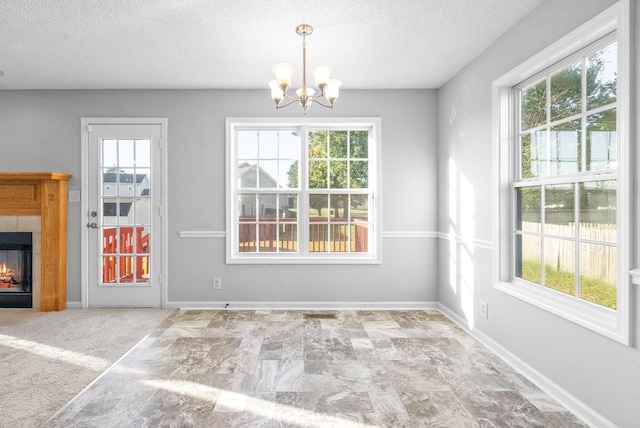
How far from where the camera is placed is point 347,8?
8.51 ft

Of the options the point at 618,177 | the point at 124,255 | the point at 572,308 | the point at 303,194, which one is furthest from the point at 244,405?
the point at 124,255

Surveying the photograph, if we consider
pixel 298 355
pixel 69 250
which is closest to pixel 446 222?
pixel 298 355

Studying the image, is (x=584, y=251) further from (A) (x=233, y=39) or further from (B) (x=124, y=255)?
(B) (x=124, y=255)

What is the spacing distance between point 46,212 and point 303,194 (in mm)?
2777

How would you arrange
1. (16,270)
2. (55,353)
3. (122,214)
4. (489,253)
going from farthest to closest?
(122,214)
(16,270)
(489,253)
(55,353)

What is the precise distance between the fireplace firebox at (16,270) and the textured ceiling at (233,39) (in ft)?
5.54

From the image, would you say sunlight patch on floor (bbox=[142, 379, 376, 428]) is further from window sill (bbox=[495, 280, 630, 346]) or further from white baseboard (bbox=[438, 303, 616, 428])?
window sill (bbox=[495, 280, 630, 346])

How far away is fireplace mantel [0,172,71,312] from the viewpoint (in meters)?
4.14

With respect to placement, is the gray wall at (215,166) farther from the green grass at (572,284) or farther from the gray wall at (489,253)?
the green grass at (572,284)

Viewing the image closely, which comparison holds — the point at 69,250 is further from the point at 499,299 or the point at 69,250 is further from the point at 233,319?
the point at 499,299

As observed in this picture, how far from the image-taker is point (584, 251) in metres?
2.26

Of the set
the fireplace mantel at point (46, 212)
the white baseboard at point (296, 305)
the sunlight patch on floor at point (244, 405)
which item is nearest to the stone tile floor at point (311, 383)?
the sunlight patch on floor at point (244, 405)

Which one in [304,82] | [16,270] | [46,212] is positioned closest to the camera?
[304,82]

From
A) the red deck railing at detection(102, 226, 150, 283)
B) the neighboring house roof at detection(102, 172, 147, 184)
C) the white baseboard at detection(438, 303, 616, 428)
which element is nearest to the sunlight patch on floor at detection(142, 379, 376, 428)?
Result: the white baseboard at detection(438, 303, 616, 428)
